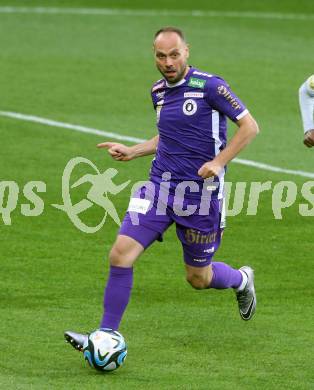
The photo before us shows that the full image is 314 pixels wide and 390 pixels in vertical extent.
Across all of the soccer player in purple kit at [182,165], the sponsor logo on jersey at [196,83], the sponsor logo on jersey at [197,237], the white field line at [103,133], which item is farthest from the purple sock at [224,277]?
the white field line at [103,133]

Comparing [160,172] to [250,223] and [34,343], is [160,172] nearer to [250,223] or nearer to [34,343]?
[34,343]

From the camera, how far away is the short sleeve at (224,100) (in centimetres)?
990

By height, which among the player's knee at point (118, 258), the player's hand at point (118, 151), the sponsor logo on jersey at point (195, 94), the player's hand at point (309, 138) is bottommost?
the player's knee at point (118, 258)

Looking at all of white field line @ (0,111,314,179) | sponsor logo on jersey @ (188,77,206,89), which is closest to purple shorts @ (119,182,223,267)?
sponsor logo on jersey @ (188,77,206,89)

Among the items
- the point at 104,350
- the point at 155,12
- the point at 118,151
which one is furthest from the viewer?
the point at 155,12

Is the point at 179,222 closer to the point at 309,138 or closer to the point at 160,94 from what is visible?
the point at 160,94

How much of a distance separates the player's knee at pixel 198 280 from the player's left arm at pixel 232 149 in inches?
45.4

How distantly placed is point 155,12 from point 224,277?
21130 millimetres

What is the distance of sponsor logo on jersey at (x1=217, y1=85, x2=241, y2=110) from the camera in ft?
32.5

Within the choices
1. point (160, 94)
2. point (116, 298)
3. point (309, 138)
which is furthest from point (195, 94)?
point (116, 298)

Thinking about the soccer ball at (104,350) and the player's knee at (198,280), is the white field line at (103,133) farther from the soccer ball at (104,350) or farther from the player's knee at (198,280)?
the soccer ball at (104,350)

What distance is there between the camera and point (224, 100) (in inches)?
391

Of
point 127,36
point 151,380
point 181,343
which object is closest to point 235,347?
point 181,343

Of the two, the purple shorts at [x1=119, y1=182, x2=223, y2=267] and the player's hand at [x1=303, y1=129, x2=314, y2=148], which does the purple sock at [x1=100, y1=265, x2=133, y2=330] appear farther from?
the player's hand at [x1=303, y1=129, x2=314, y2=148]
